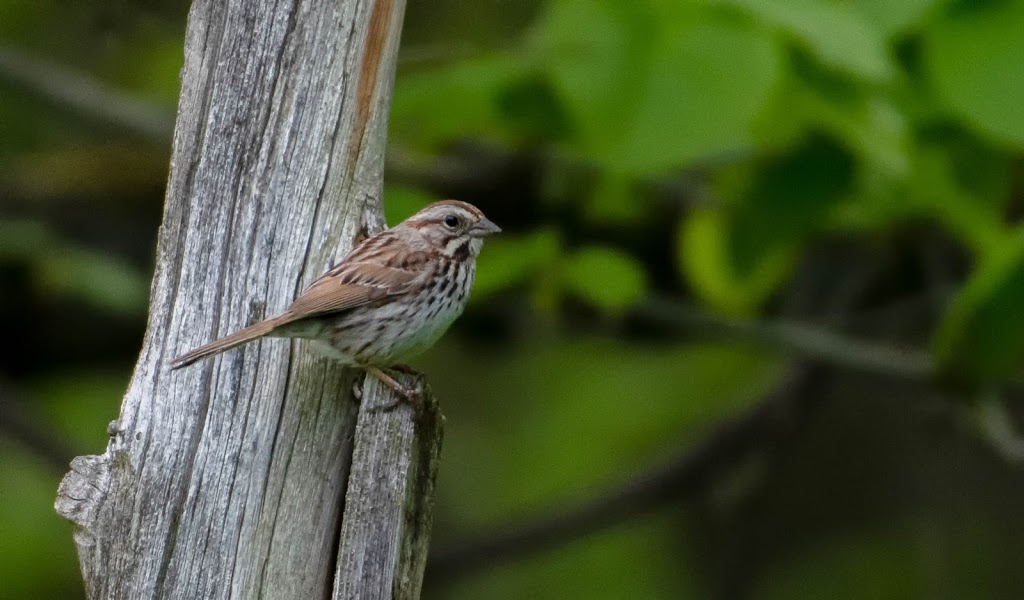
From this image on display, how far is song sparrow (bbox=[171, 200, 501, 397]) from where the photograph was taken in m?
3.70

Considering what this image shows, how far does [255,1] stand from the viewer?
148 inches

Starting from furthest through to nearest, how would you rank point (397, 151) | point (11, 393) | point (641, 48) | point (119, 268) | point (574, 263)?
point (11, 393)
point (119, 268)
point (397, 151)
point (574, 263)
point (641, 48)

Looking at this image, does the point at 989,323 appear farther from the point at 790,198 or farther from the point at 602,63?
the point at 602,63

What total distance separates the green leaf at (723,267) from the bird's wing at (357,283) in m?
1.82

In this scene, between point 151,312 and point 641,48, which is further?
point 641,48

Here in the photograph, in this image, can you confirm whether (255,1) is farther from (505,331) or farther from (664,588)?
(664,588)

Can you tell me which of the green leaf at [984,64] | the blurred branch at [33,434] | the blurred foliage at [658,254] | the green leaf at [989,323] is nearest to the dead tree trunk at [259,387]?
the blurred foliage at [658,254]

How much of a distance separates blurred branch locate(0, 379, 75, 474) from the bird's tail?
3983 millimetres

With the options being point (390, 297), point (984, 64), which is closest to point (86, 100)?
point (390, 297)

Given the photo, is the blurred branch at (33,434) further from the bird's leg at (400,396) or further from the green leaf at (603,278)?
the bird's leg at (400,396)

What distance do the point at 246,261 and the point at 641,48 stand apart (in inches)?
69.4

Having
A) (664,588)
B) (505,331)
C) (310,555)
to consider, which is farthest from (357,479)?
(664,588)

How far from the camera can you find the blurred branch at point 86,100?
6.54 m

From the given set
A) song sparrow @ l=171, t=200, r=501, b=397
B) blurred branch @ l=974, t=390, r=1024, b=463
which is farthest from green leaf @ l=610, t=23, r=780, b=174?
blurred branch @ l=974, t=390, r=1024, b=463
